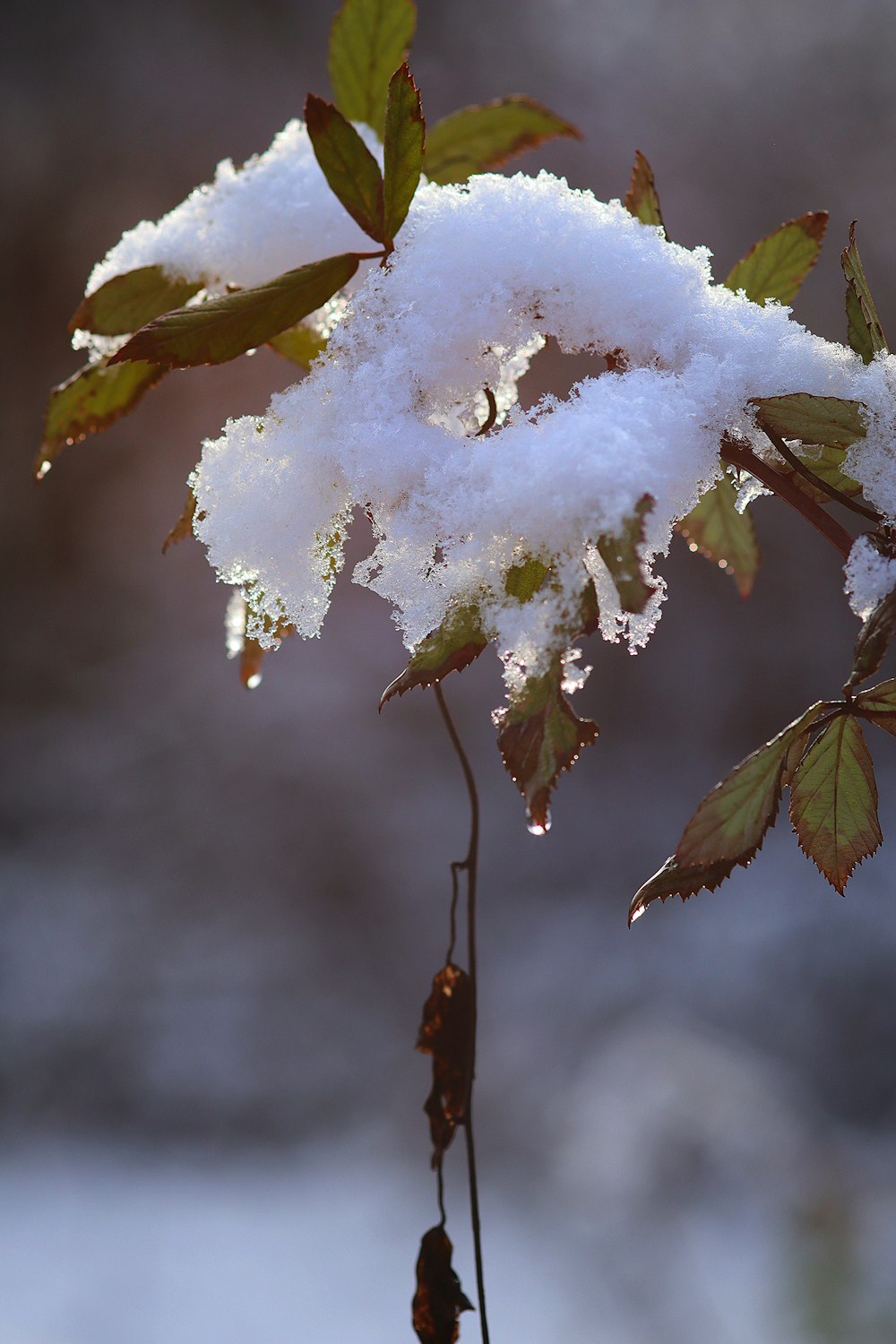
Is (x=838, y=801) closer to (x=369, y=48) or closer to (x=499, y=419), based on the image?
(x=499, y=419)

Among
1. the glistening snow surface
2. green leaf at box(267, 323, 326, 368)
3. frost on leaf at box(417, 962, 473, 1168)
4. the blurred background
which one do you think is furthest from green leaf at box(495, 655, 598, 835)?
the blurred background

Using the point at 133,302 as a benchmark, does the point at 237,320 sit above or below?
below

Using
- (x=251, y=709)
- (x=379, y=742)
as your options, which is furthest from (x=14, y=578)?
(x=379, y=742)

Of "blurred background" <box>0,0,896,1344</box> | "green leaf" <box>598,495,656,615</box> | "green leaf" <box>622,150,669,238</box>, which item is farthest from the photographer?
"blurred background" <box>0,0,896,1344</box>

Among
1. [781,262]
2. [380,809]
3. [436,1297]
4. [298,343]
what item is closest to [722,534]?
[781,262]

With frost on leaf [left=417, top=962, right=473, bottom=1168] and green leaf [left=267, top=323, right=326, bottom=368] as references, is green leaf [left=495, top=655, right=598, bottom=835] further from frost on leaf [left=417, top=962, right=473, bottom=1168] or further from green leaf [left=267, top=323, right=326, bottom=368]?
green leaf [left=267, top=323, right=326, bottom=368]

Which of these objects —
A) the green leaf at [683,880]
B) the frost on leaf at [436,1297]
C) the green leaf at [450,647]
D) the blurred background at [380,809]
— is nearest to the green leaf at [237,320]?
the green leaf at [450,647]

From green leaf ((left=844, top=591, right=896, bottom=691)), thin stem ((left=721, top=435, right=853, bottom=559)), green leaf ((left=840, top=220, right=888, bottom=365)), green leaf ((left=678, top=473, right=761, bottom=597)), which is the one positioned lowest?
green leaf ((left=844, top=591, right=896, bottom=691))
